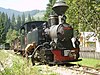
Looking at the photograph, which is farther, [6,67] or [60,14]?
[60,14]

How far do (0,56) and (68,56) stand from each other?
34.4 ft

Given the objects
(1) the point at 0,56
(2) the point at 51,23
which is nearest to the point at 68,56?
(2) the point at 51,23

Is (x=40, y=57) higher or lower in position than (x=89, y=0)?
lower

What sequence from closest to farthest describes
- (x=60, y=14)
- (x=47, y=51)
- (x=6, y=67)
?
(x=6, y=67) → (x=47, y=51) → (x=60, y=14)

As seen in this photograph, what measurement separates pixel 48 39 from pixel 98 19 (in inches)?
221

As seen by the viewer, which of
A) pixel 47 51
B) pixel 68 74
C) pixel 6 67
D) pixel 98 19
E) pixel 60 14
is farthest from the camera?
pixel 98 19

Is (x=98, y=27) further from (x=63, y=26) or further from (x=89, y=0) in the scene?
(x=63, y=26)

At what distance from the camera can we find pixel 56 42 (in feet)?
60.2

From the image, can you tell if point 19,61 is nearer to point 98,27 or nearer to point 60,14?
point 60,14

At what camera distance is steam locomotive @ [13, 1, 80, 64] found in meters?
18.0

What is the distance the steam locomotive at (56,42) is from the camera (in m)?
18.0

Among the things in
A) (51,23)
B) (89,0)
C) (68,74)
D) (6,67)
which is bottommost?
(68,74)

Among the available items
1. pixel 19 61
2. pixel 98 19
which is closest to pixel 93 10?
pixel 98 19

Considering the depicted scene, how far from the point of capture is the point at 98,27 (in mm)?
23141
